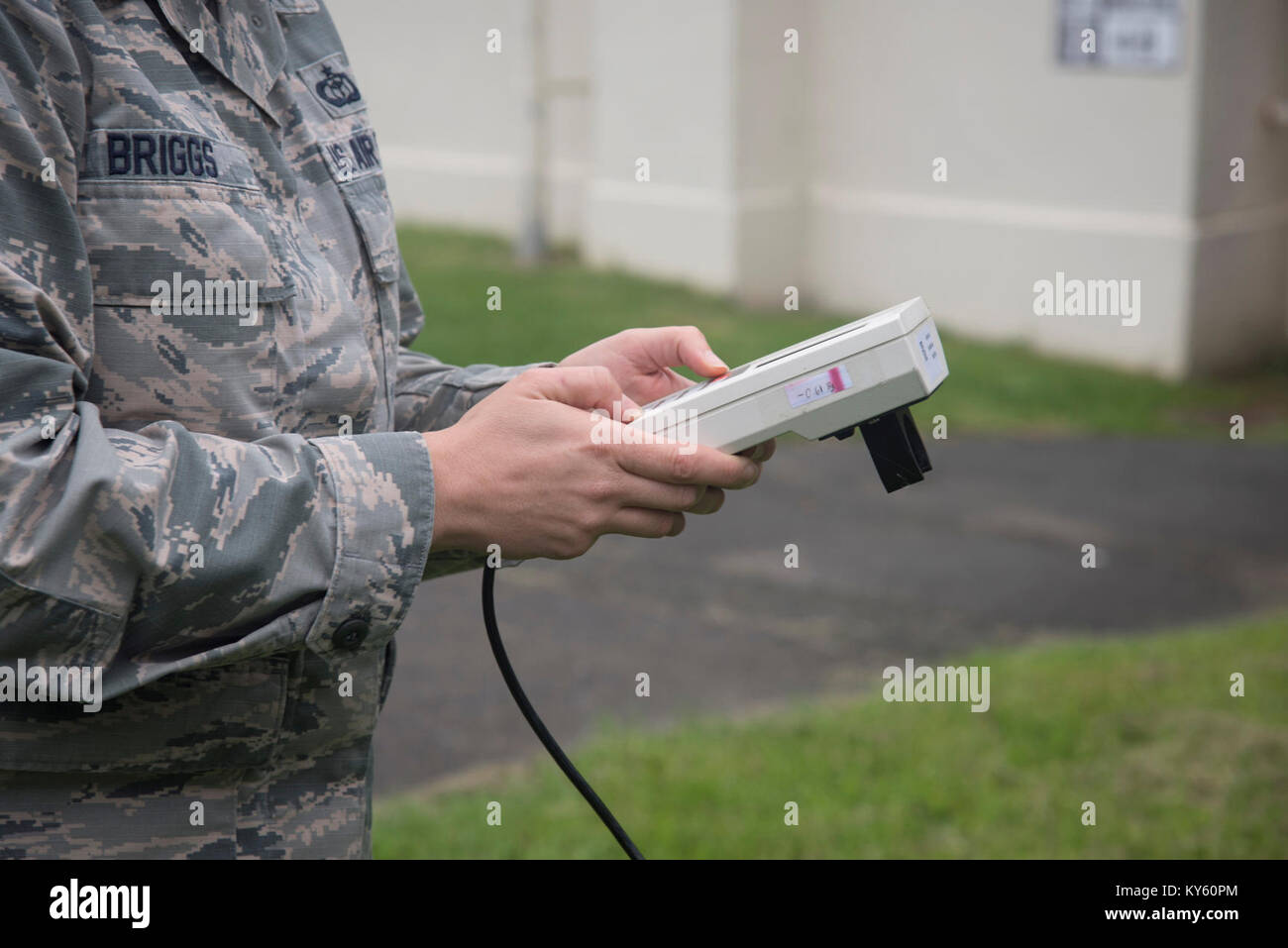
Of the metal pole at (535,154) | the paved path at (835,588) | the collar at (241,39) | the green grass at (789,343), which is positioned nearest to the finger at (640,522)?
the collar at (241,39)

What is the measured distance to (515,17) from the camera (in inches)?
482

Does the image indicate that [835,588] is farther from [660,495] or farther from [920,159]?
[920,159]

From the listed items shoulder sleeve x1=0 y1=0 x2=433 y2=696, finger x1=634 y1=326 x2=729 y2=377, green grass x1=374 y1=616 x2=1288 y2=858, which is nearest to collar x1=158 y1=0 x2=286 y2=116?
shoulder sleeve x1=0 y1=0 x2=433 y2=696

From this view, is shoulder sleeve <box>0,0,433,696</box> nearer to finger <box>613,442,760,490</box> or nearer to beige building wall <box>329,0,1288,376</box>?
finger <box>613,442,760,490</box>

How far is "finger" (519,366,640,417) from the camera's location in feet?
4.85

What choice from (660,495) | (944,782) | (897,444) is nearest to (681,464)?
(660,495)

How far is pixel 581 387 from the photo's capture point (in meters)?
1.50

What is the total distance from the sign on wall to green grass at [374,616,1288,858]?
513 cm

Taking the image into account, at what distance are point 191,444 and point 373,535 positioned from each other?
0.18m

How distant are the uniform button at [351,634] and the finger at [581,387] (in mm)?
287

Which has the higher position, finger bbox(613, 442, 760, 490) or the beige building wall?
the beige building wall

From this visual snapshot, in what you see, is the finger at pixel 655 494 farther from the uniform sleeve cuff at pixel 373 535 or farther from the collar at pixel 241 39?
the collar at pixel 241 39

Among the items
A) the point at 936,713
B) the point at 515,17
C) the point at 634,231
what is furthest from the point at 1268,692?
the point at 515,17

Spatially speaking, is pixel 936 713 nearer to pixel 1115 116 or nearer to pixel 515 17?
pixel 1115 116
